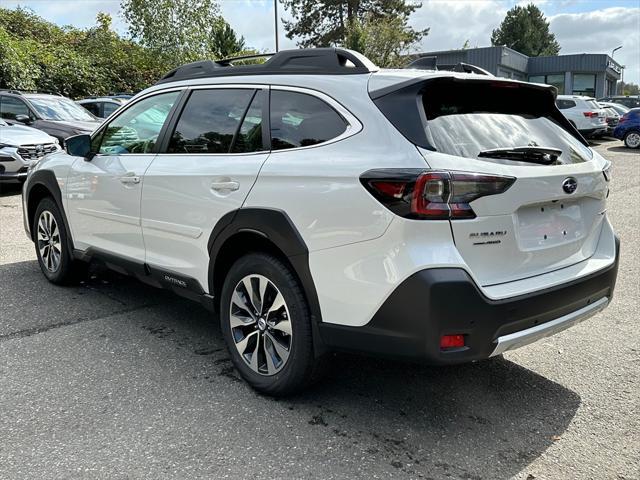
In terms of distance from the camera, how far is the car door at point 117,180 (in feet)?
13.6

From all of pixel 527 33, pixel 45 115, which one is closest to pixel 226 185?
pixel 45 115

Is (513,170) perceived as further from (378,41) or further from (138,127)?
(378,41)

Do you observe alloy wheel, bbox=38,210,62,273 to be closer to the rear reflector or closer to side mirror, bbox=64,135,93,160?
side mirror, bbox=64,135,93,160

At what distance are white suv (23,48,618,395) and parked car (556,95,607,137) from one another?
63.6ft

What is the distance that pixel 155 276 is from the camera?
4.04m

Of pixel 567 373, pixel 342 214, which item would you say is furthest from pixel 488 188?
pixel 567 373

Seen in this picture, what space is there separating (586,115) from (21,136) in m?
18.1

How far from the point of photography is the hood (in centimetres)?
1020

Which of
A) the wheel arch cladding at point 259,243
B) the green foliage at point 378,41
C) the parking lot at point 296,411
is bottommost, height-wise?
the parking lot at point 296,411

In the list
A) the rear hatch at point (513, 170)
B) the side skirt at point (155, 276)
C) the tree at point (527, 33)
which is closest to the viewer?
the rear hatch at point (513, 170)

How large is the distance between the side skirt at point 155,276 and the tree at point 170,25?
25763mm

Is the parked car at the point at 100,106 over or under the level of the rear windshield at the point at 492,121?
over

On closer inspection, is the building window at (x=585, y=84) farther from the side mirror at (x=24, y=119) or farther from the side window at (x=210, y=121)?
the side window at (x=210, y=121)

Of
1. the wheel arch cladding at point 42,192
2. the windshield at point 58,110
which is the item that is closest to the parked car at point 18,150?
the windshield at point 58,110
